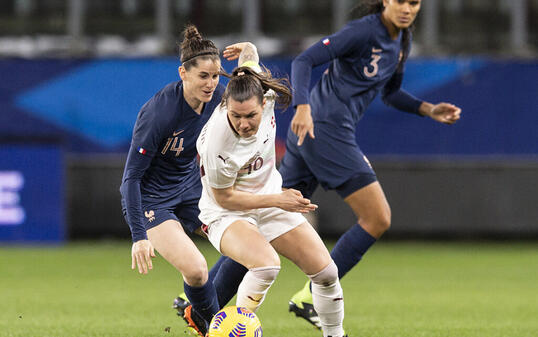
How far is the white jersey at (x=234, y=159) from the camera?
5.04m

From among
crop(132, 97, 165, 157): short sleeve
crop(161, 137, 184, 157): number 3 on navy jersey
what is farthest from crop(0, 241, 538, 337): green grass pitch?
crop(132, 97, 165, 157): short sleeve

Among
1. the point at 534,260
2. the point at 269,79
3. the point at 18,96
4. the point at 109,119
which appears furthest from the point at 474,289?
the point at 18,96

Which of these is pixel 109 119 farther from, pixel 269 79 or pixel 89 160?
pixel 269 79

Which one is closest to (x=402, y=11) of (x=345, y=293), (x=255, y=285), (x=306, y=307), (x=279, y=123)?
(x=306, y=307)

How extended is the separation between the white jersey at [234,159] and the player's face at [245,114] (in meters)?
0.06

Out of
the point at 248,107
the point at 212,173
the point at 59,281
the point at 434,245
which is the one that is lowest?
the point at 434,245

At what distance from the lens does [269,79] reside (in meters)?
5.33

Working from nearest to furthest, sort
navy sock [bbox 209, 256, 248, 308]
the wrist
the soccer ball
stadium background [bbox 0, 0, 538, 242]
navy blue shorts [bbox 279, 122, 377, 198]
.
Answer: the soccer ball < navy sock [bbox 209, 256, 248, 308] < navy blue shorts [bbox 279, 122, 377, 198] < the wrist < stadium background [bbox 0, 0, 538, 242]

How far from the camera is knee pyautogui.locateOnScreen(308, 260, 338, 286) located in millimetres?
5273

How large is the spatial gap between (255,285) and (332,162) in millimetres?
1366

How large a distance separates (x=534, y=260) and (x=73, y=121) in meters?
6.03

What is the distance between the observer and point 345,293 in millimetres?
8492

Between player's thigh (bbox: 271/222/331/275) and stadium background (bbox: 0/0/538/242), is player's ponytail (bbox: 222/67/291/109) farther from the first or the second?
stadium background (bbox: 0/0/538/242)

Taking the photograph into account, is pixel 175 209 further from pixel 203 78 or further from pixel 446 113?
Answer: pixel 446 113
